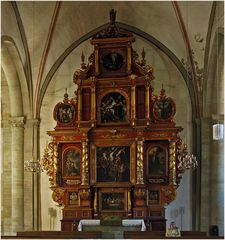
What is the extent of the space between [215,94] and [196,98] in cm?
145

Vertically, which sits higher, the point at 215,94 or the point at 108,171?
the point at 215,94

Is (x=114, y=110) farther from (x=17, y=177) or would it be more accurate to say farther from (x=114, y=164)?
(x=17, y=177)

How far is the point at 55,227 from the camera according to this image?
1956 cm

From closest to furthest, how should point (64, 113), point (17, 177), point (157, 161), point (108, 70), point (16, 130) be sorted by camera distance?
point (157, 161), point (108, 70), point (64, 113), point (17, 177), point (16, 130)

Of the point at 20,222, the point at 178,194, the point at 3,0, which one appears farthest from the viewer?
the point at 178,194

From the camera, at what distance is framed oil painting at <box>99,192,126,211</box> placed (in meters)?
16.9

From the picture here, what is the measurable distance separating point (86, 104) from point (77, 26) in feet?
11.3

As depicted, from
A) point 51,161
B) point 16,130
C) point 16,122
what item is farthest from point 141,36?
point 51,161

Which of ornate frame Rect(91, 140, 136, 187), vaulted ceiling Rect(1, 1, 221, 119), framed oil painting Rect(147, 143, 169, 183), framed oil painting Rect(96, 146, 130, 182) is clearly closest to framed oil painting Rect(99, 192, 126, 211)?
ornate frame Rect(91, 140, 136, 187)

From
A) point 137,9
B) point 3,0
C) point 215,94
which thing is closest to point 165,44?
point 137,9

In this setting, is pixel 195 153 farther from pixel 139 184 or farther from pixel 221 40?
pixel 221 40

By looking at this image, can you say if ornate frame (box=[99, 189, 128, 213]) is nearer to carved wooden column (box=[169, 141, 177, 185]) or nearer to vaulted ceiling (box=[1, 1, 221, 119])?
carved wooden column (box=[169, 141, 177, 185])

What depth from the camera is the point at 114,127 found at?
682 inches

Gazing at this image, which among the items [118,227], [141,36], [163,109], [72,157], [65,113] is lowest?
[118,227]
